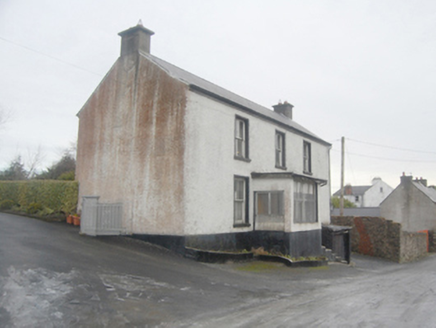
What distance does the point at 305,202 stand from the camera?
18.7 metres

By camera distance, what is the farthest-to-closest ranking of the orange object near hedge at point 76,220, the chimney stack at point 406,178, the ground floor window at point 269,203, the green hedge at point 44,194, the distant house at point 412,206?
the chimney stack at point 406,178 < the distant house at point 412,206 < the green hedge at point 44,194 < the orange object near hedge at point 76,220 < the ground floor window at point 269,203

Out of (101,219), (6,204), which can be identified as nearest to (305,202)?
(101,219)

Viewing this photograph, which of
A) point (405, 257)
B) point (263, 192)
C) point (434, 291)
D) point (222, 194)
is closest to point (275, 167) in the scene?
point (263, 192)

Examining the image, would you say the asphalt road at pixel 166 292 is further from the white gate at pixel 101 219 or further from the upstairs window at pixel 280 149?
the upstairs window at pixel 280 149

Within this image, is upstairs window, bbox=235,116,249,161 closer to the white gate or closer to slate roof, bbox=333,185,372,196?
the white gate

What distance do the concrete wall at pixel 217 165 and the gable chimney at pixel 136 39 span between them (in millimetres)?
4195

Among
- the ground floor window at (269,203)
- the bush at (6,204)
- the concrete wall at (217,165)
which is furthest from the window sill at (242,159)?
the bush at (6,204)

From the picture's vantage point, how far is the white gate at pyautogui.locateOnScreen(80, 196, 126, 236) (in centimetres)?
1636

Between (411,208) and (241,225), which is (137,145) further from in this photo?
(411,208)

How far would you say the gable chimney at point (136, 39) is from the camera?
58.1 ft

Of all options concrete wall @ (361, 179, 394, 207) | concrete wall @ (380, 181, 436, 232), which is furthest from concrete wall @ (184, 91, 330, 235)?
concrete wall @ (361, 179, 394, 207)

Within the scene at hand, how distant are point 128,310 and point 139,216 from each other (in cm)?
850

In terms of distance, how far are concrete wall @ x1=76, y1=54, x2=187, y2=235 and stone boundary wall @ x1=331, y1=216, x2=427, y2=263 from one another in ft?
56.0

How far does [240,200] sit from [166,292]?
8849 mm
